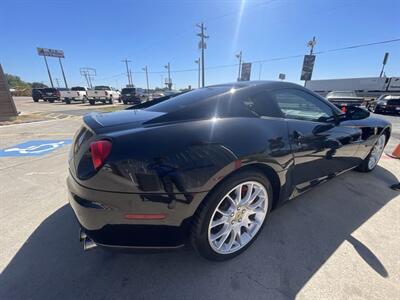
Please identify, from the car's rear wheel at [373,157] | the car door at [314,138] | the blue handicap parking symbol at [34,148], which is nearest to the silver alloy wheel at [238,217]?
the car door at [314,138]

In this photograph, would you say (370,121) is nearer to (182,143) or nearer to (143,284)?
(182,143)

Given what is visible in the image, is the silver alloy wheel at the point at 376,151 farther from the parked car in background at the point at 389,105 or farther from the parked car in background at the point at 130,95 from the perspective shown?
the parked car in background at the point at 130,95

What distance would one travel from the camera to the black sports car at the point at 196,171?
132 cm

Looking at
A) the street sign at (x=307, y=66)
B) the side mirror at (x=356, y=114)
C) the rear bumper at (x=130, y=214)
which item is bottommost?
the rear bumper at (x=130, y=214)

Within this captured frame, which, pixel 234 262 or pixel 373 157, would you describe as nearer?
pixel 234 262

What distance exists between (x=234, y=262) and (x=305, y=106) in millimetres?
2061

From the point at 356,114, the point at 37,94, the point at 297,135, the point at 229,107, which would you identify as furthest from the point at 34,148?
the point at 37,94

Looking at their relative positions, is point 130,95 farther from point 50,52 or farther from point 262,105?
point 50,52

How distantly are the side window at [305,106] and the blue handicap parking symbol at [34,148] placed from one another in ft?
16.5

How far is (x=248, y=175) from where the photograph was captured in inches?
65.8

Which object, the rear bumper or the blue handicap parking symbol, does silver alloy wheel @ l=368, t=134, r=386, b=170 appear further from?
the blue handicap parking symbol

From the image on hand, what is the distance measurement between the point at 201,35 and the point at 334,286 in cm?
3175

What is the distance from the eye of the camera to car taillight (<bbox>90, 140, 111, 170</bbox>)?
1.32 meters

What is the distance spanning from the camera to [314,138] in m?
2.16
